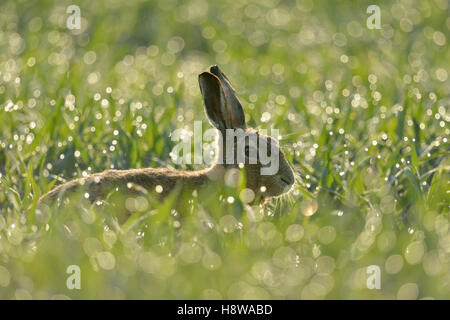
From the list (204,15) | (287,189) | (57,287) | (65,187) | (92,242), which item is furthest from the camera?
(204,15)

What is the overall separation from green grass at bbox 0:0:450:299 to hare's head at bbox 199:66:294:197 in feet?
0.61

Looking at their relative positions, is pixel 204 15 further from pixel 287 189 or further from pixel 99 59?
pixel 287 189

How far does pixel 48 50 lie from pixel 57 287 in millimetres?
5572

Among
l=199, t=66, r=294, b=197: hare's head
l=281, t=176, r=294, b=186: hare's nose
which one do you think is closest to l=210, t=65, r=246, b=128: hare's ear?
l=199, t=66, r=294, b=197: hare's head

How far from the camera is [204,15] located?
11.4 meters

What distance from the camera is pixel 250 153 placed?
489 centimetres

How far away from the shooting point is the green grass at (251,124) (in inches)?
134

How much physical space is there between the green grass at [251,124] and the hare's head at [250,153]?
187 mm

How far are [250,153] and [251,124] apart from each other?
4.19 feet

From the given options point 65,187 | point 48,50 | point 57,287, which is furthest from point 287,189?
point 48,50
